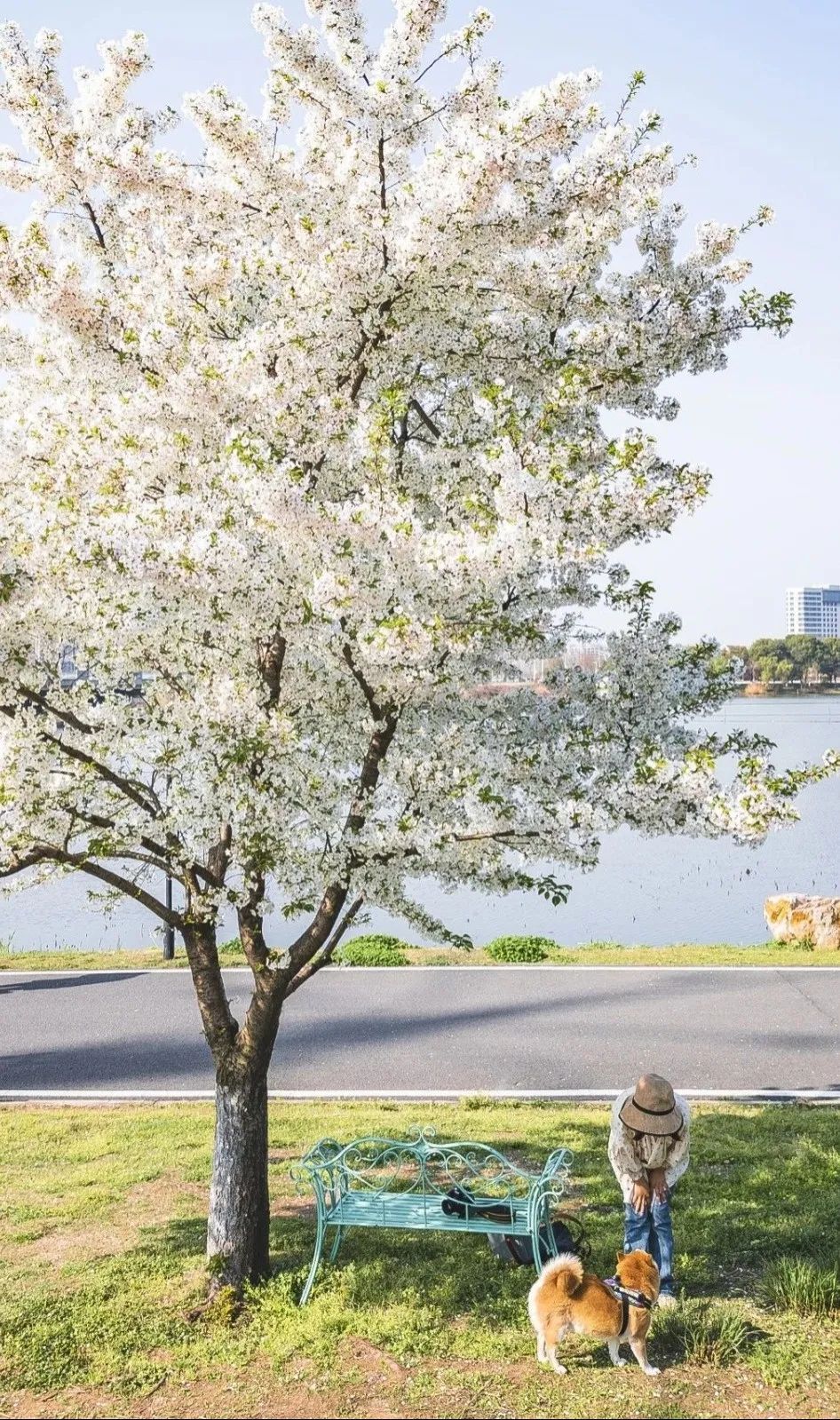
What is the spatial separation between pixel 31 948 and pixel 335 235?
21.4 metres

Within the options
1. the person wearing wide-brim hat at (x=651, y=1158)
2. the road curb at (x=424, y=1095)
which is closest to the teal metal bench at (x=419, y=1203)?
the person wearing wide-brim hat at (x=651, y=1158)

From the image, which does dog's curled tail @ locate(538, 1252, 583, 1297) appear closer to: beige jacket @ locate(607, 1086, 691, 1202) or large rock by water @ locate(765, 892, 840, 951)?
beige jacket @ locate(607, 1086, 691, 1202)

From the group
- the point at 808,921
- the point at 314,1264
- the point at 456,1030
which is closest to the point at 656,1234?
the point at 314,1264

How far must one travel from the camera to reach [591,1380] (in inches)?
249

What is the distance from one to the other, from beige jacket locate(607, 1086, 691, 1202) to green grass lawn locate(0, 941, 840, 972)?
11.4 meters

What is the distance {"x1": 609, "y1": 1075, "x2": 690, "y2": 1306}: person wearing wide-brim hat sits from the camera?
7.21m

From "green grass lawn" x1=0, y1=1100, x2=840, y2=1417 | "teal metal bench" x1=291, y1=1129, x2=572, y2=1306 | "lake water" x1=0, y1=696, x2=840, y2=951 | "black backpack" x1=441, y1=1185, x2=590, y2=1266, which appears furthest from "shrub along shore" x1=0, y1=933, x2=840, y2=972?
"black backpack" x1=441, y1=1185, x2=590, y2=1266

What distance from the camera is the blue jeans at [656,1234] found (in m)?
7.27

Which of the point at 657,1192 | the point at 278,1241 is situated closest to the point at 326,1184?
the point at 278,1241

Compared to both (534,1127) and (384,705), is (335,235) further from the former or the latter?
(534,1127)

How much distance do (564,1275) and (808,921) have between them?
15.5 meters

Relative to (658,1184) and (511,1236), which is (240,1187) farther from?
(658,1184)

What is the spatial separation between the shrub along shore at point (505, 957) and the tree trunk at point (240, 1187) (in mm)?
10755

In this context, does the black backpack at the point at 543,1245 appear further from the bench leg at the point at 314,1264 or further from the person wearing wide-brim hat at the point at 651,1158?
the bench leg at the point at 314,1264
